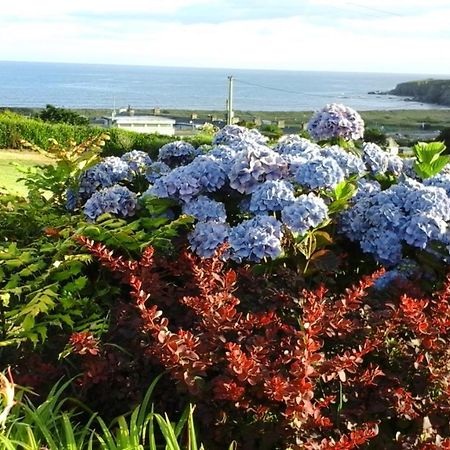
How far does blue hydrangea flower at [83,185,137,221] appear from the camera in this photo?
11.6ft

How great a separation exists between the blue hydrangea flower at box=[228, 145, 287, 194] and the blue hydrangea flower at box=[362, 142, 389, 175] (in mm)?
706

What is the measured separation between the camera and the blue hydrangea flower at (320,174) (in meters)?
3.22

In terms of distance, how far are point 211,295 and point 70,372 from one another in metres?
0.61

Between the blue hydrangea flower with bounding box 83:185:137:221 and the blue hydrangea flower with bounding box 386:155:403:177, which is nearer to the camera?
the blue hydrangea flower with bounding box 83:185:137:221

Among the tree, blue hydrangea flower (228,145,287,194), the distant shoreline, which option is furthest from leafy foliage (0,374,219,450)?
the distant shoreline

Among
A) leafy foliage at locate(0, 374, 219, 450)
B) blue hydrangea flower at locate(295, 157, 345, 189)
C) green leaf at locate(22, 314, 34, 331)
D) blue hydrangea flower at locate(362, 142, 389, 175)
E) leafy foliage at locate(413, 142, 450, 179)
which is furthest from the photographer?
blue hydrangea flower at locate(362, 142, 389, 175)

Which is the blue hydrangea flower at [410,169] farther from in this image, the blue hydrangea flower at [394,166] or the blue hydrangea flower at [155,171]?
the blue hydrangea flower at [155,171]

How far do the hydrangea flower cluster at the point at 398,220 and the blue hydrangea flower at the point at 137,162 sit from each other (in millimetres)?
1243

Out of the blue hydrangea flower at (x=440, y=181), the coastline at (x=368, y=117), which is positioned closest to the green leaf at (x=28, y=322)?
the blue hydrangea flower at (x=440, y=181)

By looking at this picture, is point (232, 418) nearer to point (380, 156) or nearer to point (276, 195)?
point (276, 195)

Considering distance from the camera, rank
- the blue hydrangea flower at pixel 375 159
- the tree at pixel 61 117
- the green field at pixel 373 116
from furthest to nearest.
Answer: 1. the green field at pixel 373 116
2. the tree at pixel 61 117
3. the blue hydrangea flower at pixel 375 159

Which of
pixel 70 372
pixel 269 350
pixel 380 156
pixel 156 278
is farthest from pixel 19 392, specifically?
pixel 380 156

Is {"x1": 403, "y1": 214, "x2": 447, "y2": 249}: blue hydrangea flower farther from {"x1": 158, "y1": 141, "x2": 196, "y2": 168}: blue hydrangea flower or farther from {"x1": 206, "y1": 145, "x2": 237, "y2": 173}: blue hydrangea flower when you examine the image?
{"x1": 158, "y1": 141, "x2": 196, "y2": 168}: blue hydrangea flower

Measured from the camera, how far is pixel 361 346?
2.42 metres
